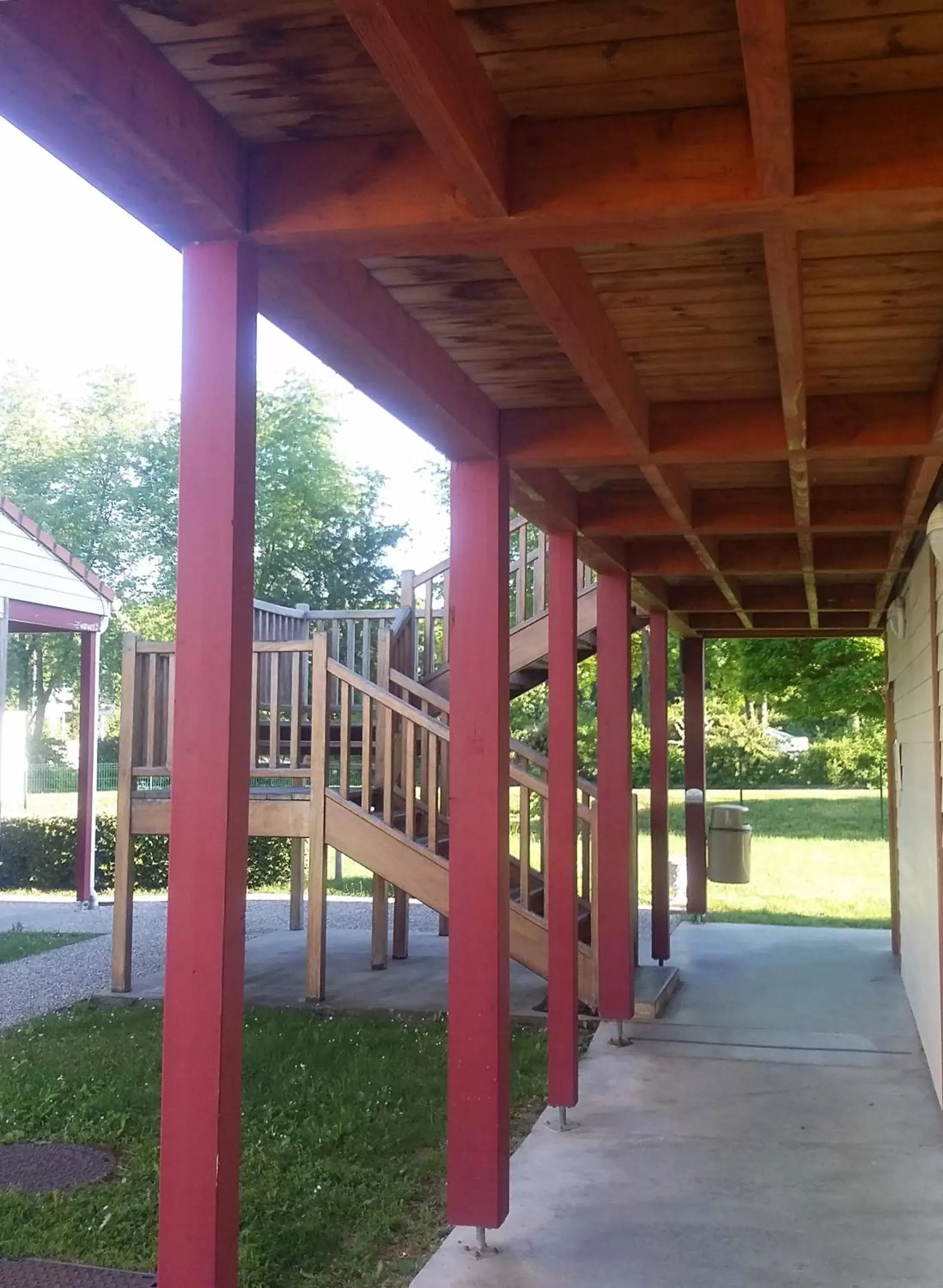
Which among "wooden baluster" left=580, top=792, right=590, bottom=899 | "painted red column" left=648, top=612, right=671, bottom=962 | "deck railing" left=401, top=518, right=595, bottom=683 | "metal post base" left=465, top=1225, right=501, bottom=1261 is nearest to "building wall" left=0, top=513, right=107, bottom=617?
"deck railing" left=401, top=518, right=595, bottom=683

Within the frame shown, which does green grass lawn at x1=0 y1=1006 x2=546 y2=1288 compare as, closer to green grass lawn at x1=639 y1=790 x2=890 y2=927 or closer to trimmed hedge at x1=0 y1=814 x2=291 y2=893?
green grass lawn at x1=639 y1=790 x2=890 y2=927

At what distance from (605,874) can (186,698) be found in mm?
5098

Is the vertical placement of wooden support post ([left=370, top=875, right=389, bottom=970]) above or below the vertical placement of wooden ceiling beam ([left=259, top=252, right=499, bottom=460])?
below

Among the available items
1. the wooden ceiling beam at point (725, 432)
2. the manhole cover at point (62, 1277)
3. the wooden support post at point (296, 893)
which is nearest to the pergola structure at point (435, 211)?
the wooden ceiling beam at point (725, 432)

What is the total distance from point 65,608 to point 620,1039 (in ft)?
26.8

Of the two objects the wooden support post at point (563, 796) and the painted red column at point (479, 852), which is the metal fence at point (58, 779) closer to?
the wooden support post at point (563, 796)

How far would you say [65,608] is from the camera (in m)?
12.5

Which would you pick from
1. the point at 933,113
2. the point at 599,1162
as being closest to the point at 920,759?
the point at 599,1162

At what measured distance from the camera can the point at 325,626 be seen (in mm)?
11672

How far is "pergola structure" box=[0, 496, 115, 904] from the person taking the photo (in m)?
11.5

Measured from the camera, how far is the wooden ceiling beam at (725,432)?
3971mm

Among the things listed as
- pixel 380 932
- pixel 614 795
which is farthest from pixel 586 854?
pixel 380 932

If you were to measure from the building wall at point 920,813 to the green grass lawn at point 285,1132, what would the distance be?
6.46 ft

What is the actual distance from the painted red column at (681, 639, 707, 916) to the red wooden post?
19.7 ft
